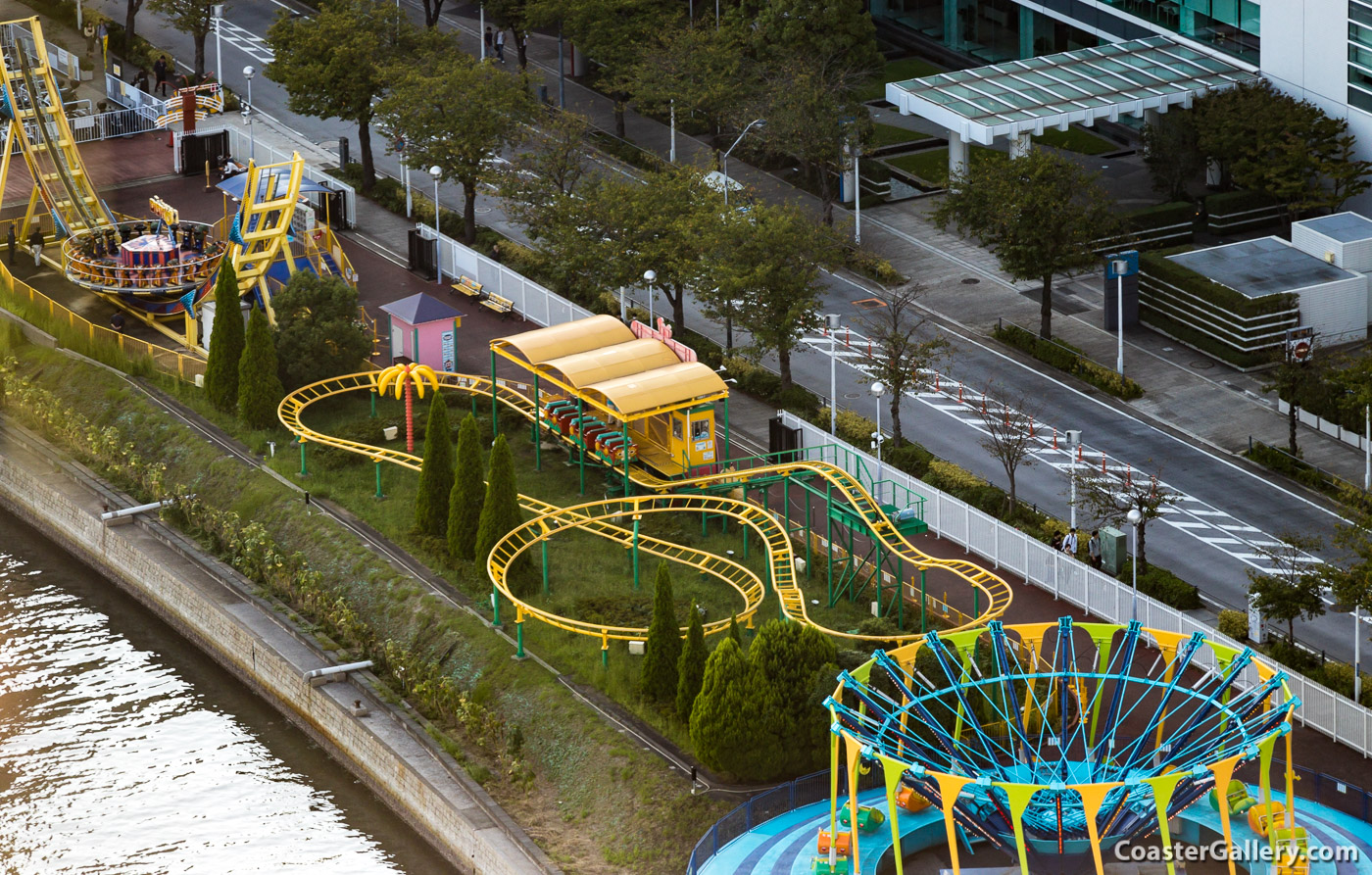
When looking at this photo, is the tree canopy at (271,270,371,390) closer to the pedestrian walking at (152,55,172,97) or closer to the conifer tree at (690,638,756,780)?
the conifer tree at (690,638,756,780)

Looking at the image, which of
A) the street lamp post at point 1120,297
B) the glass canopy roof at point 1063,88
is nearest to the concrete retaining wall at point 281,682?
the street lamp post at point 1120,297

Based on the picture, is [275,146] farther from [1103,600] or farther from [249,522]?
[1103,600]

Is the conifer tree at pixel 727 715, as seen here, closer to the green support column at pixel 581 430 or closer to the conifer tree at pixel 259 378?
the green support column at pixel 581 430

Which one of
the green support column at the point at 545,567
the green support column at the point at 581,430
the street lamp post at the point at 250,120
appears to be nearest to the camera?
the green support column at the point at 545,567

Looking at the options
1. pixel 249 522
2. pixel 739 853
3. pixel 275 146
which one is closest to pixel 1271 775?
pixel 739 853

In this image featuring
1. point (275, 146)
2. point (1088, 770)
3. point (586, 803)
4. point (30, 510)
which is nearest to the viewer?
point (1088, 770)

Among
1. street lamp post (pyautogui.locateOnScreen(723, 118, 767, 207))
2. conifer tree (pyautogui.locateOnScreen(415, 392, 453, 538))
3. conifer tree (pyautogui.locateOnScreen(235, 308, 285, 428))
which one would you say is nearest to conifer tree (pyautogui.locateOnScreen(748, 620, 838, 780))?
conifer tree (pyautogui.locateOnScreen(415, 392, 453, 538))
